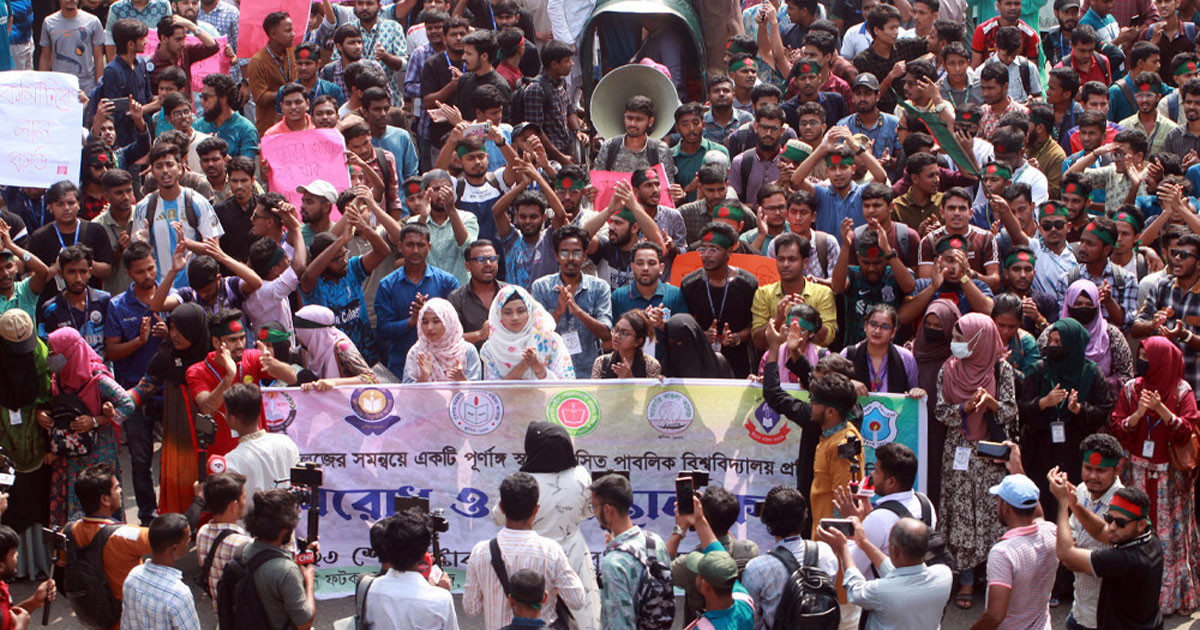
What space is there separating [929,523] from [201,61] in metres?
9.53

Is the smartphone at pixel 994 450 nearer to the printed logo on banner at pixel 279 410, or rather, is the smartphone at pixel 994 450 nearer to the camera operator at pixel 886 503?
the camera operator at pixel 886 503

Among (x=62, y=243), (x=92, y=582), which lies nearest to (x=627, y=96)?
(x=62, y=243)

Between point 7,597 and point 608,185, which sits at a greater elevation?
point 608,185

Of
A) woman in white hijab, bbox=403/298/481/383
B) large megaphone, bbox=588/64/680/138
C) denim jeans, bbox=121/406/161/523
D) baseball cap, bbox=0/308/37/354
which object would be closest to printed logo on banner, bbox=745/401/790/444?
woman in white hijab, bbox=403/298/481/383

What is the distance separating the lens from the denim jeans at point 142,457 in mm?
10203

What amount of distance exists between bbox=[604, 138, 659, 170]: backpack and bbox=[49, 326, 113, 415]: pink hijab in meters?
4.98

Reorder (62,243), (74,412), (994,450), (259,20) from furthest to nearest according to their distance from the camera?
(259,20) < (62,243) < (74,412) < (994,450)

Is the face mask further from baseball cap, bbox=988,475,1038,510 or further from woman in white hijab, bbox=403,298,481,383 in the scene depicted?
woman in white hijab, bbox=403,298,481,383

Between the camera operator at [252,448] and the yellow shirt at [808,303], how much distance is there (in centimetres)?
346

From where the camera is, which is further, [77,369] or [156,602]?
[77,369]

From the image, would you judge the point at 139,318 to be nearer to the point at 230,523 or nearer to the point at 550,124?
the point at 230,523

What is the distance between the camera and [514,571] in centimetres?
713

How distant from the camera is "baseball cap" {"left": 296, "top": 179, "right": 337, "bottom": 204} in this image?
1153cm

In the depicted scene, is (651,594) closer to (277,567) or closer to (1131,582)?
(277,567)
